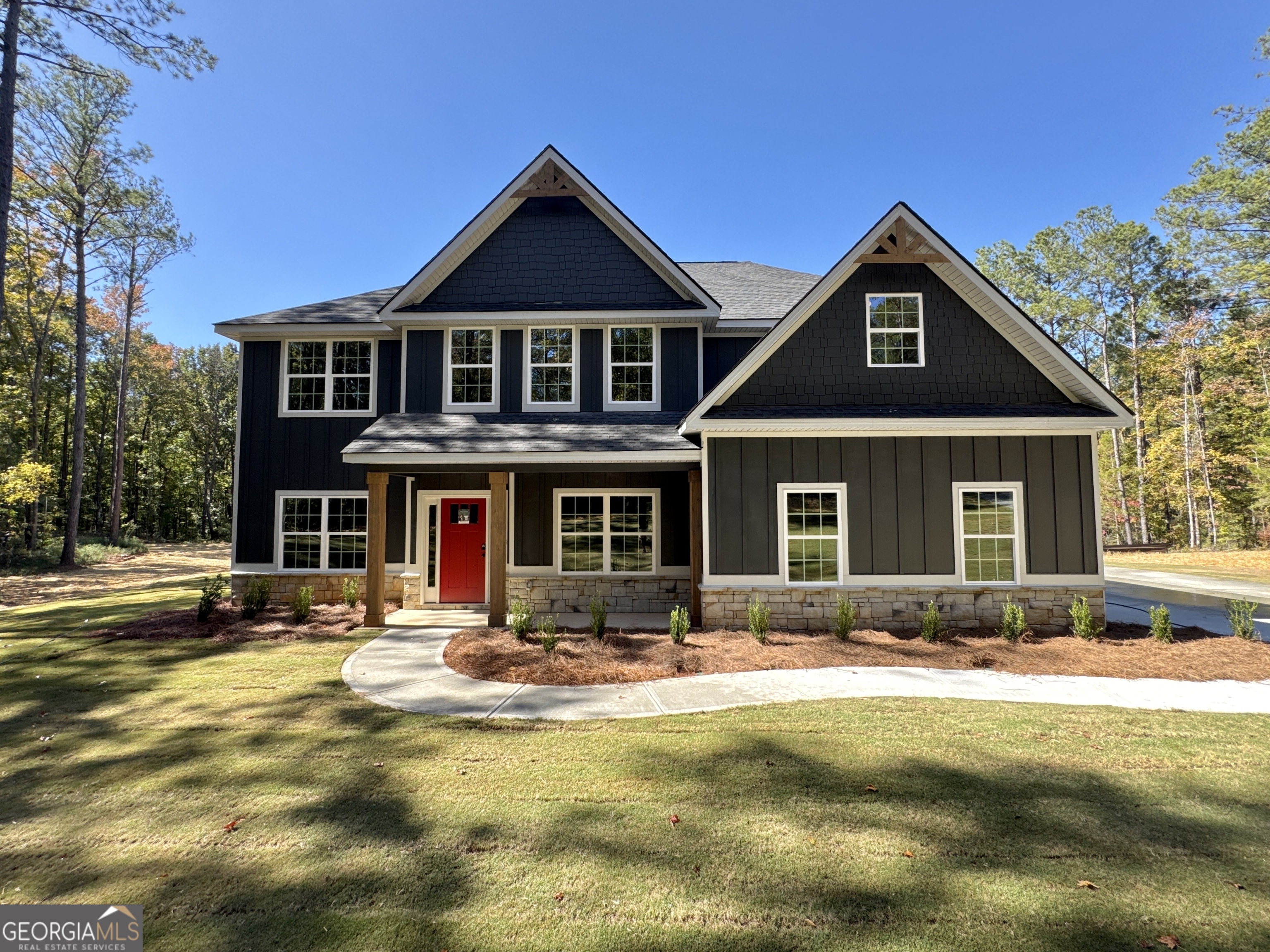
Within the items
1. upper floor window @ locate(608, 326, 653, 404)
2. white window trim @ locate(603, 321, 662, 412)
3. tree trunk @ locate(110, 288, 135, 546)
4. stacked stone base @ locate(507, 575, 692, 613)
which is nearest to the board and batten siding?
stacked stone base @ locate(507, 575, 692, 613)

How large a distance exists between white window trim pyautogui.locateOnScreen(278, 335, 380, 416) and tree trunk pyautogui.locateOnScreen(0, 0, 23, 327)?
526 cm

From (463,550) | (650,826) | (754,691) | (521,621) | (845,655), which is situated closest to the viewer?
(650,826)

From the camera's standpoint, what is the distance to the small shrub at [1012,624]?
8672 mm

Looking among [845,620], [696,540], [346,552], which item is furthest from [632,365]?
[346,552]

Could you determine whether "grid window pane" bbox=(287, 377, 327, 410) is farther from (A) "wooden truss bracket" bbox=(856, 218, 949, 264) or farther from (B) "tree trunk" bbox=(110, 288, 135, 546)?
(B) "tree trunk" bbox=(110, 288, 135, 546)

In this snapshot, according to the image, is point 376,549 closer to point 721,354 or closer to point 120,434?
point 721,354

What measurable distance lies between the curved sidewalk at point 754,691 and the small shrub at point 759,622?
117 cm

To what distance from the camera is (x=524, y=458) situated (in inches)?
383

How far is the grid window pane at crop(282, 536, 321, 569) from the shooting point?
1205 cm

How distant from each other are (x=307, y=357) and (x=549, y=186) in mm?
6471

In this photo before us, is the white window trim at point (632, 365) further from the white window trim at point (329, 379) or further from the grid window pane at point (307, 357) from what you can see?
the grid window pane at point (307, 357)

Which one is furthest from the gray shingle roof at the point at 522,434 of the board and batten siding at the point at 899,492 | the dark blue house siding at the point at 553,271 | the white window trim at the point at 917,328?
the white window trim at the point at 917,328

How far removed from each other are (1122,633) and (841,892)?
9.15 meters

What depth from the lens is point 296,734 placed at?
534 centimetres
